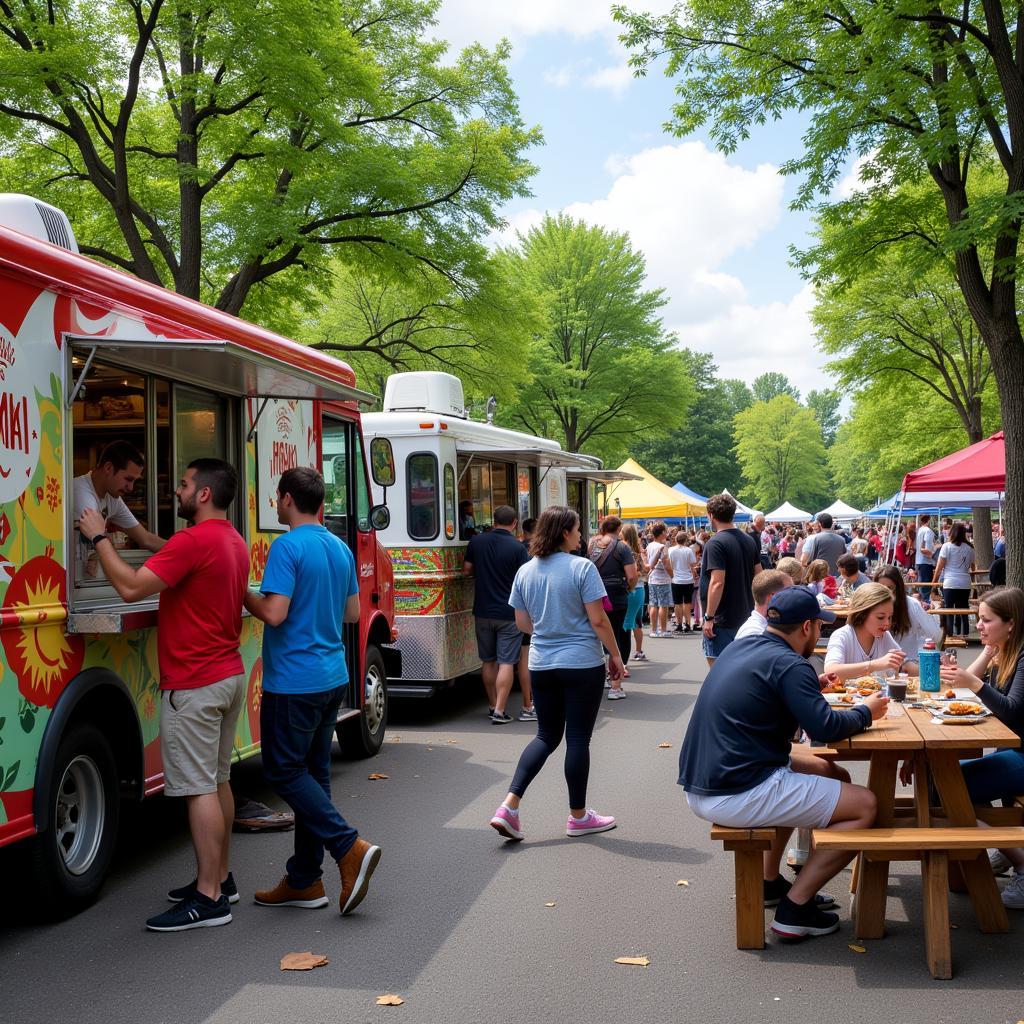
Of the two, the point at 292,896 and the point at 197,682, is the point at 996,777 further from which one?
the point at 197,682

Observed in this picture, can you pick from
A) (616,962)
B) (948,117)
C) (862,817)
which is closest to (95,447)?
(616,962)

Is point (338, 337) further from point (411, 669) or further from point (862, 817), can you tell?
point (862, 817)

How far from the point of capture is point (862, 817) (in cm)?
470

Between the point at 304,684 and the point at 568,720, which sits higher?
the point at 304,684

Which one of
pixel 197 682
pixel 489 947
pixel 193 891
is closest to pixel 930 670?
pixel 489 947

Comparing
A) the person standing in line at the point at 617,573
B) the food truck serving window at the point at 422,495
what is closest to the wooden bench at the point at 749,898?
the food truck serving window at the point at 422,495

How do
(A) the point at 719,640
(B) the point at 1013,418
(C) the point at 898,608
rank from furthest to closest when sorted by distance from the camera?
(B) the point at 1013,418
(A) the point at 719,640
(C) the point at 898,608

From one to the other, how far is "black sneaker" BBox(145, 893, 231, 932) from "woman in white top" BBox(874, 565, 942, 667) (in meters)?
4.18

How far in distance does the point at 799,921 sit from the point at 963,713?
125 centimetres

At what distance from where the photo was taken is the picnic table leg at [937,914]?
429cm

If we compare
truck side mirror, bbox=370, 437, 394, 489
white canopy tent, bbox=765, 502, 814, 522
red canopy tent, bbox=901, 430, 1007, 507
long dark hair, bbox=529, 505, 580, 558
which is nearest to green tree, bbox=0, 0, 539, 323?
truck side mirror, bbox=370, 437, 394, 489

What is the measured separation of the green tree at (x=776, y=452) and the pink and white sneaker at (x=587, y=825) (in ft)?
252

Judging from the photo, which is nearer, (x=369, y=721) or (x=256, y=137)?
(x=369, y=721)

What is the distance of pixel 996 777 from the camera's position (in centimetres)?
522
